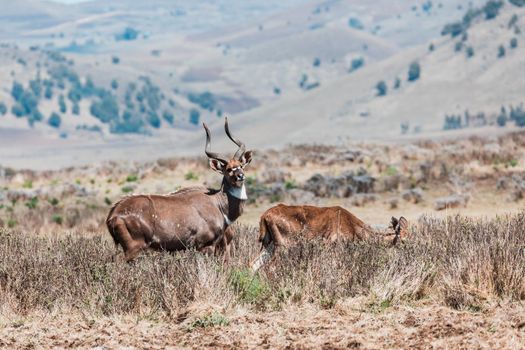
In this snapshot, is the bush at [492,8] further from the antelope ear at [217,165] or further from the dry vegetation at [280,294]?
the antelope ear at [217,165]

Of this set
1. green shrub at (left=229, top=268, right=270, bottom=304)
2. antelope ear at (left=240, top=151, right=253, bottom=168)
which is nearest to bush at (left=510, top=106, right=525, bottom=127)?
antelope ear at (left=240, top=151, right=253, bottom=168)

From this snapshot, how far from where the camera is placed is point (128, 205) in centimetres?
1312

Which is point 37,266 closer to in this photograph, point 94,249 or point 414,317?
point 94,249

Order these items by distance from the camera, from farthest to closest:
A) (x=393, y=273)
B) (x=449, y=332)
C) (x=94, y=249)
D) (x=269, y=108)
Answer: (x=269, y=108), (x=94, y=249), (x=393, y=273), (x=449, y=332)

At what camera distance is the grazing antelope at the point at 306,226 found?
1402 cm

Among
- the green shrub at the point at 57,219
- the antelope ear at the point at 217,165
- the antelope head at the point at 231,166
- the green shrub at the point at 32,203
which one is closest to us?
the antelope head at the point at 231,166

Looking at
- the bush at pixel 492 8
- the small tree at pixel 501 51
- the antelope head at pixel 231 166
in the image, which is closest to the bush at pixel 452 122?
the small tree at pixel 501 51

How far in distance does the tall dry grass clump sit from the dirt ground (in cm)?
29

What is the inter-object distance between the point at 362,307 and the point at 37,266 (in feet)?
12.4

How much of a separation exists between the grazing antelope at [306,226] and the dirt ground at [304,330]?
2974mm

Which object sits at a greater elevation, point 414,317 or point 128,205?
point 128,205

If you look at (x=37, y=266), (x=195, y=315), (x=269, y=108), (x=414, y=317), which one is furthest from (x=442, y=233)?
(x=269, y=108)

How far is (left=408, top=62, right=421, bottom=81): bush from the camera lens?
160 meters

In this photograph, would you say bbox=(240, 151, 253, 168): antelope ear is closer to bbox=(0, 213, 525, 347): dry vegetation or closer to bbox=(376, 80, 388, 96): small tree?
bbox=(0, 213, 525, 347): dry vegetation
